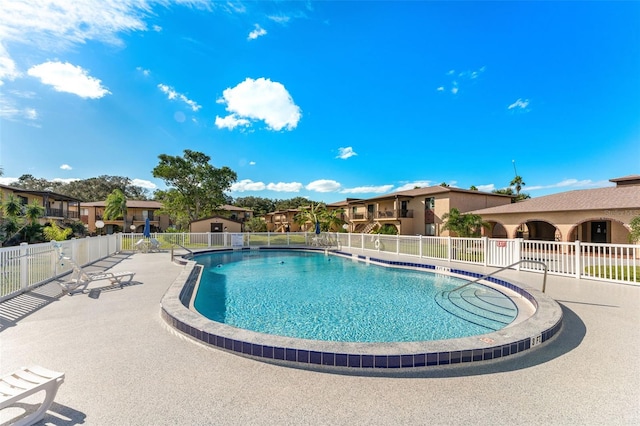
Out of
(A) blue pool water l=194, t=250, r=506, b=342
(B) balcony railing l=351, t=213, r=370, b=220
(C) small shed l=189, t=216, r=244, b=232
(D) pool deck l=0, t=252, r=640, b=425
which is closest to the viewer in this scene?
(D) pool deck l=0, t=252, r=640, b=425

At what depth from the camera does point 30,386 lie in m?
2.22

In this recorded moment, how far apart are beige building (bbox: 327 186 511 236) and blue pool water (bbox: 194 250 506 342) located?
17.8 m

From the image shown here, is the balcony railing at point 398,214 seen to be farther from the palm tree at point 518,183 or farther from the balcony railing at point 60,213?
the balcony railing at point 60,213

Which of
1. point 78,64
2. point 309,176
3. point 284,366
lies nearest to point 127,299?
point 284,366

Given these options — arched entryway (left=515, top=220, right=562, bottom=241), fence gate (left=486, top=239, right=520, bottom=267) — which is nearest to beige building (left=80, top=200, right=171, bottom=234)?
fence gate (left=486, top=239, right=520, bottom=267)

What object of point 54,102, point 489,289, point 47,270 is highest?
point 54,102

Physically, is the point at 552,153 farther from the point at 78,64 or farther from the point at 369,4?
the point at 78,64

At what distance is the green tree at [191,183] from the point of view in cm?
2842

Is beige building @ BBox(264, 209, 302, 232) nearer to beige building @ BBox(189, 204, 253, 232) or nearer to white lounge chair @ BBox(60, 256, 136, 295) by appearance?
beige building @ BBox(189, 204, 253, 232)

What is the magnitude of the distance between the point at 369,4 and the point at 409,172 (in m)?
28.5

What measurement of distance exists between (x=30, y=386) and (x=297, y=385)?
86.7 inches

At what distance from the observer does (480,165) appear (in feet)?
112

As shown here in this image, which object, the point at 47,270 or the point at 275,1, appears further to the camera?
the point at 275,1

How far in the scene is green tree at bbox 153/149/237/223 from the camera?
28422 mm
